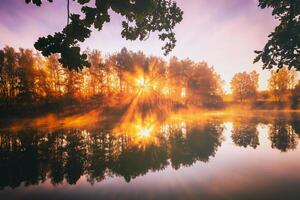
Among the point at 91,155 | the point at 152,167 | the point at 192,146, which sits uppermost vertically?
the point at 91,155

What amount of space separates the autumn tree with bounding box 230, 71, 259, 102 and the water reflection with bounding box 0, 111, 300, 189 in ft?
191

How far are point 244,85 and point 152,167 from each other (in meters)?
77.1

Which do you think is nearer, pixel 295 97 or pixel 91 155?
pixel 91 155

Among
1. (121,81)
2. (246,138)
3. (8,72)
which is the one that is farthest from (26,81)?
(246,138)

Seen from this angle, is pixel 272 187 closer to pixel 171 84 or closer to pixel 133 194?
pixel 133 194

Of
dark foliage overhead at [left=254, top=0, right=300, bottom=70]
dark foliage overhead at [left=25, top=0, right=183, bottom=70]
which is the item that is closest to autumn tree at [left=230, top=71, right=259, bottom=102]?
dark foliage overhead at [left=254, top=0, right=300, bottom=70]

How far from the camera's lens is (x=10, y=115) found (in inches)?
1467

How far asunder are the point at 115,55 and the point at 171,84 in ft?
69.7

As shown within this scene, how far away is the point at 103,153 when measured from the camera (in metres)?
16.7

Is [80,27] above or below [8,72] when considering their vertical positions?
below

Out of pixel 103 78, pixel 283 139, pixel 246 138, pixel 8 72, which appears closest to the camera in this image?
pixel 283 139

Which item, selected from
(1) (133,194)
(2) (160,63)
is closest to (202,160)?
(1) (133,194)

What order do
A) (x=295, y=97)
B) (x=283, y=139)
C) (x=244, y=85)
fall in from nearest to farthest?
(x=283, y=139) < (x=295, y=97) < (x=244, y=85)

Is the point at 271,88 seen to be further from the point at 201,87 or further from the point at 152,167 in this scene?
the point at 152,167
